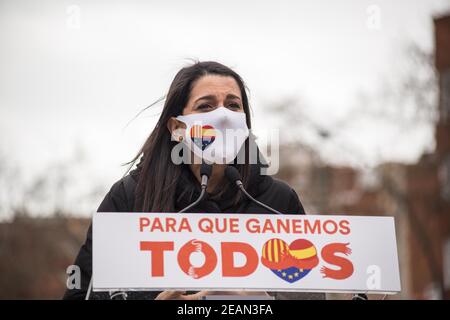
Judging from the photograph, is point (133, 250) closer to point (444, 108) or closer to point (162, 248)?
point (162, 248)

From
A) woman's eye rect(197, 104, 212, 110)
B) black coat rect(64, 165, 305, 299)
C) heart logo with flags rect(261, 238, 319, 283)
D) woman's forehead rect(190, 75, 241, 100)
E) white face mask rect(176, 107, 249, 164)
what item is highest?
woman's forehead rect(190, 75, 241, 100)

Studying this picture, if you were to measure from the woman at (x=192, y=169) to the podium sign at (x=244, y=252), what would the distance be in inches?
15.5

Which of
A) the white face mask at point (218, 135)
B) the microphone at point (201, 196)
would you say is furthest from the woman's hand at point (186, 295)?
the white face mask at point (218, 135)

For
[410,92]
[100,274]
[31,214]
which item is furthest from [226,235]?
[31,214]

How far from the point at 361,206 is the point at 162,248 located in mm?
31812

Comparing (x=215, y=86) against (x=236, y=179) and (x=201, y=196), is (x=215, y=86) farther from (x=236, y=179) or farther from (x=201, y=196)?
(x=201, y=196)

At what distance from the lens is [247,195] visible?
154 inches

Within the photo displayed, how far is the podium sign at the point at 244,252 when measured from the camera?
3.50 m

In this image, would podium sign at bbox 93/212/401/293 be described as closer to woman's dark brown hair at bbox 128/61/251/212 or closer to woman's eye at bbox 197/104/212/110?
woman's dark brown hair at bbox 128/61/251/212

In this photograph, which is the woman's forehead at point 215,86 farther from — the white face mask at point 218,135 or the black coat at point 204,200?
the black coat at point 204,200

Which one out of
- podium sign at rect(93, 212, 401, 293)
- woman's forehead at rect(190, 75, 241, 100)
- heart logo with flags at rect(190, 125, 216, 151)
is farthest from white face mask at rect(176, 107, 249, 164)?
podium sign at rect(93, 212, 401, 293)

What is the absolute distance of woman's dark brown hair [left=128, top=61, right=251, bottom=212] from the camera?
4.12 m

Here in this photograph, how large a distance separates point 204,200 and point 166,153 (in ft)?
1.26

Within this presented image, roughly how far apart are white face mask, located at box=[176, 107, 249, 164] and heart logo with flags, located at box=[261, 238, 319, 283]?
0.56 meters
